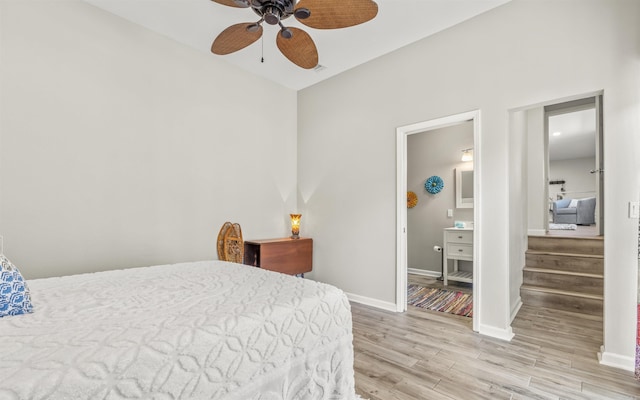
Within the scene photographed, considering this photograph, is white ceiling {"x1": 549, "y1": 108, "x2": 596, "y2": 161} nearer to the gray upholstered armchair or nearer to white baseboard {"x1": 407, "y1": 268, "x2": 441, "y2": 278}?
the gray upholstered armchair

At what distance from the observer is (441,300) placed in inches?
143

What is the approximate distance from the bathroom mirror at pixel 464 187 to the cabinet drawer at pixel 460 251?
75 centimetres

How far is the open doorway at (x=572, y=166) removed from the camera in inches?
177

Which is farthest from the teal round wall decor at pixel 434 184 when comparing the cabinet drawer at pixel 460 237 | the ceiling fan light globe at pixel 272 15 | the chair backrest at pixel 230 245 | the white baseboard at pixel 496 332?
the ceiling fan light globe at pixel 272 15

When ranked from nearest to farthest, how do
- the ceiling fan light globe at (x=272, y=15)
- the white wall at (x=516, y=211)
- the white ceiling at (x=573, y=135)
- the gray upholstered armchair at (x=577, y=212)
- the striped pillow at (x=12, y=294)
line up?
the striped pillow at (x=12, y=294), the ceiling fan light globe at (x=272, y=15), the white wall at (x=516, y=211), the white ceiling at (x=573, y=135), the gray upholstered armchair at (x=577, y=212)

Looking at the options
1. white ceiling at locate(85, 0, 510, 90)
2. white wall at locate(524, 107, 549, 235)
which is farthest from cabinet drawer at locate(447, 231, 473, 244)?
white ceiling at locate(85, 0, 510, 90)

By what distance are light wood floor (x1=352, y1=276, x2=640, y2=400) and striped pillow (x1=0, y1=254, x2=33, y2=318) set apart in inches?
67.2

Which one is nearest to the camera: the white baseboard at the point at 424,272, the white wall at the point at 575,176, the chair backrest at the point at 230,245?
the chair backrest at the point at 230,245

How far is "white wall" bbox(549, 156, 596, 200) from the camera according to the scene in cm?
848

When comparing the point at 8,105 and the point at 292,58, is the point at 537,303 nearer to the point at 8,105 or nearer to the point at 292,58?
the point at 292,58

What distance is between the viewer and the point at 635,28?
81.9 inches

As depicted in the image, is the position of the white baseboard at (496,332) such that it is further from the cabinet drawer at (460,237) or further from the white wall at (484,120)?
the cabinet drawer at (460,237)

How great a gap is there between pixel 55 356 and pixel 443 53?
3.46m

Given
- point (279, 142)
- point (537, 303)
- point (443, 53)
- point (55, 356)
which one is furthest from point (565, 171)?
point (55, 356)
